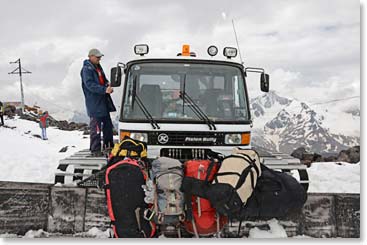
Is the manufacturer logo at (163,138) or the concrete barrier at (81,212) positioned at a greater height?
the manufacturer logo at (163,138)

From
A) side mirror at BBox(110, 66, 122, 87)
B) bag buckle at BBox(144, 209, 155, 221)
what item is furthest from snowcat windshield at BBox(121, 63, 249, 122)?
bag buckle at BBox(144, 209, 155, 221)

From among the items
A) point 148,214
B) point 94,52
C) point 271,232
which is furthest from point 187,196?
point 94,52

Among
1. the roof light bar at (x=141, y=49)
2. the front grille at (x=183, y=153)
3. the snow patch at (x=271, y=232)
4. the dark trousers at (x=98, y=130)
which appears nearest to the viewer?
the snow patch at (x=271, y=232)

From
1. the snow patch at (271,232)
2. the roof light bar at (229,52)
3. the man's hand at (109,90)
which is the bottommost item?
the snow patch at (271,232)

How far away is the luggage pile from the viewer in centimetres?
361

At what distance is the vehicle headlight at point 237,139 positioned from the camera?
4.78m

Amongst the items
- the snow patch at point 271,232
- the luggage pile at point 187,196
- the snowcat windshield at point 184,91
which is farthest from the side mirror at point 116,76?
the snow patch at point 271,232

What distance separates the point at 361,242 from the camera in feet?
12.2

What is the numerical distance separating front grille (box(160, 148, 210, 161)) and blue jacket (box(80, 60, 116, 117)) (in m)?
1.42

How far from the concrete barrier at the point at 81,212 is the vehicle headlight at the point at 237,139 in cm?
115

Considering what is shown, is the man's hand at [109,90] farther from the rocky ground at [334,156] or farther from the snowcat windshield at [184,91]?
the rocky ground at [334,156]

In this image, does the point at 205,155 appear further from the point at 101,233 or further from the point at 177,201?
the point at 101,233

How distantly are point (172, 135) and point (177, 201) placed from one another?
3.98 feet

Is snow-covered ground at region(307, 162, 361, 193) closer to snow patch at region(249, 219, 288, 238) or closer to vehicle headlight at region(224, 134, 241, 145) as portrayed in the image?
vehicle headlight at region(224, 134, 241, 145)
